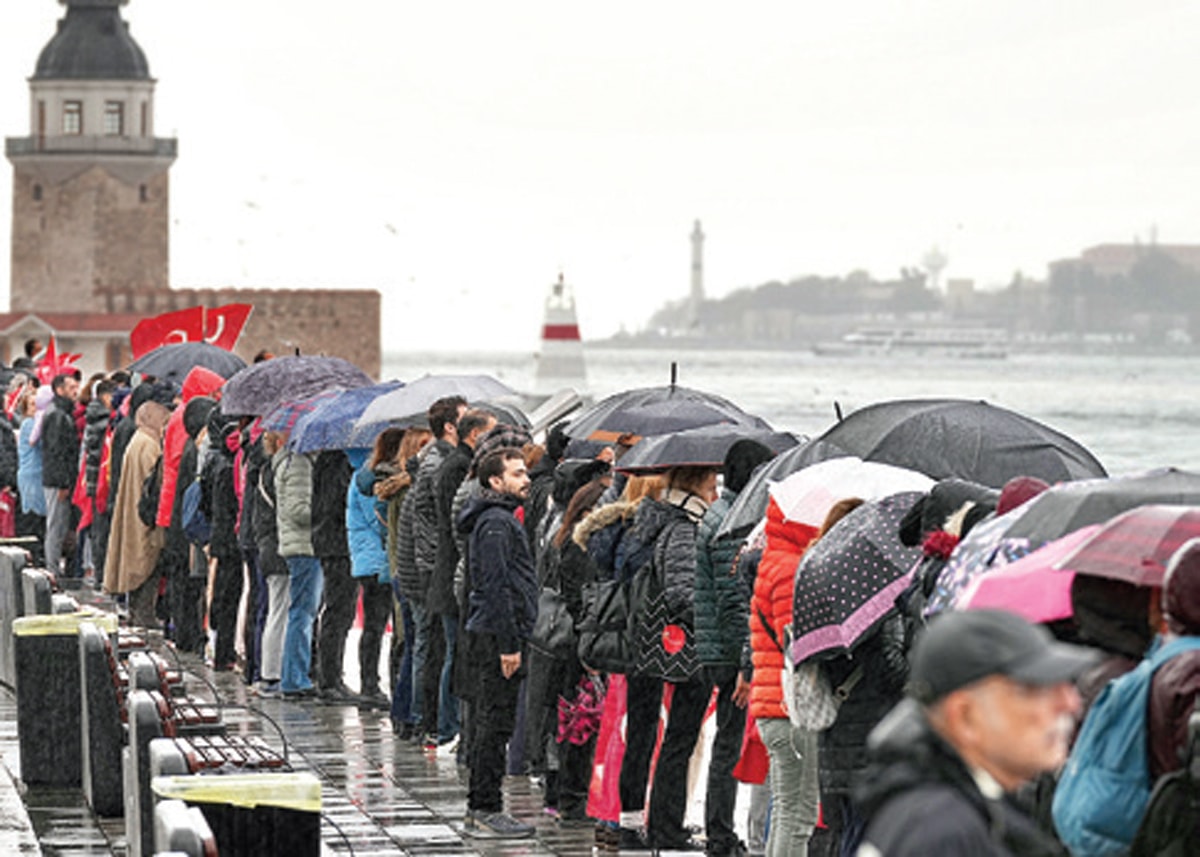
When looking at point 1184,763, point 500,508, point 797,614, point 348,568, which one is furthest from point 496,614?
point 1184,763

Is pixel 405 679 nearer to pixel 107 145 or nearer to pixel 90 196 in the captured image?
→ pixel 90 196

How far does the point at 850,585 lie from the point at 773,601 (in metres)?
0.66

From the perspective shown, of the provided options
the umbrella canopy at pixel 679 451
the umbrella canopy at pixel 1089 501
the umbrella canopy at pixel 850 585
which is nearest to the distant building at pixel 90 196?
the umbrella canopy at pixel 679 451

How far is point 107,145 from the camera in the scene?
102938 mm

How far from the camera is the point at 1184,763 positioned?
18.6 ft

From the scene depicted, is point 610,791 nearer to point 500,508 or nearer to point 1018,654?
point 500,508

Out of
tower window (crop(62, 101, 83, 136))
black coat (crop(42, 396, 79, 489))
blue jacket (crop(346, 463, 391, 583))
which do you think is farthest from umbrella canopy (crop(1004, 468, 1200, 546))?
tower window (crop(62, 101, 83, 136))

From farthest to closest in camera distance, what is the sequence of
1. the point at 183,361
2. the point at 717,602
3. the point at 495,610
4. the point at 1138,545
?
the point at 183,361, the point at 495,610, the point at 717,602, the point at 1138,545

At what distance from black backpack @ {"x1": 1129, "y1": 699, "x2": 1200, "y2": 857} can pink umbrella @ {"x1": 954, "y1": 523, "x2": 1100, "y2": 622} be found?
0.82m

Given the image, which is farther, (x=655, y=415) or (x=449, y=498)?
(x=655, y=415)

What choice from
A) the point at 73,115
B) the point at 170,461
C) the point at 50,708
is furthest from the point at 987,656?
the point at 73,115

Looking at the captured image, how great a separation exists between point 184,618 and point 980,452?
816 centimetres

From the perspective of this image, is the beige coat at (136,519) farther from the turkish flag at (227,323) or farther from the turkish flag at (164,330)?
the turkish flag at (227,323)

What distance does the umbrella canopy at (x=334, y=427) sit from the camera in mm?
13891
